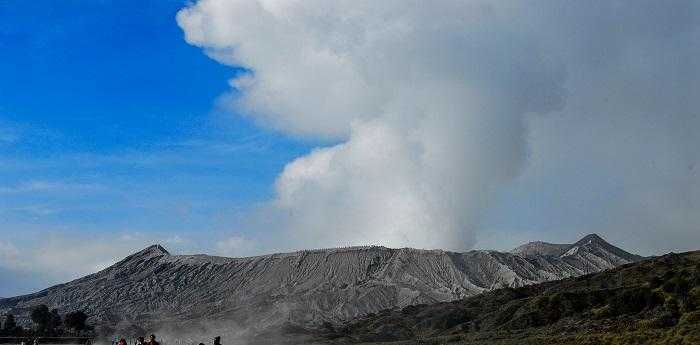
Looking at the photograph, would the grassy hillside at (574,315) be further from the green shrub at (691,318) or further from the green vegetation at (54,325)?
the green vegetation at (54,325)

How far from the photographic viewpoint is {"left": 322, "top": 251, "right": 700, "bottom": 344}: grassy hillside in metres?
72.4

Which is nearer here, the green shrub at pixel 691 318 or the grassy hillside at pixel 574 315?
the grassy hillside at pixel 574 315

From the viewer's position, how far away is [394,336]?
12475cm

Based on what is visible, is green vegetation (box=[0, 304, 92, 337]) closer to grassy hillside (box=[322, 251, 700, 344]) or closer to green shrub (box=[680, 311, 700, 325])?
grassy hillside (box=[322, 251, 700, 344])

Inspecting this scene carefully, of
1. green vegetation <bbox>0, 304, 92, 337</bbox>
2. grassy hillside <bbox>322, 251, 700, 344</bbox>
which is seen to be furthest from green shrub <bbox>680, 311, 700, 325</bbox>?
green vegetation <bbox>0, 304, 92, 337</bbox>

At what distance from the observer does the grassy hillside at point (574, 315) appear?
72375 millimetres

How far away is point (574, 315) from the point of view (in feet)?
338

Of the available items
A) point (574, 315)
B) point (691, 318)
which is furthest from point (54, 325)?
point (691, 318)

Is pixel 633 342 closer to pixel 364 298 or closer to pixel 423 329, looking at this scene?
pixel 423 329

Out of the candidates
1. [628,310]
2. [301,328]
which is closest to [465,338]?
[628,310]

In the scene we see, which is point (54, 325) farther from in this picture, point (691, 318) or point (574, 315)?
point (691, 318)

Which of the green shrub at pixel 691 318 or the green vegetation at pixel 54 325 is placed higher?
the green vegetation at pixel 54 325

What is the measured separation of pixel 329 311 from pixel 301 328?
32.7 metres

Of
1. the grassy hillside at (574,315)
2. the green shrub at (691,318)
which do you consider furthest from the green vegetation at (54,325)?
the green shrub at (691,318)
